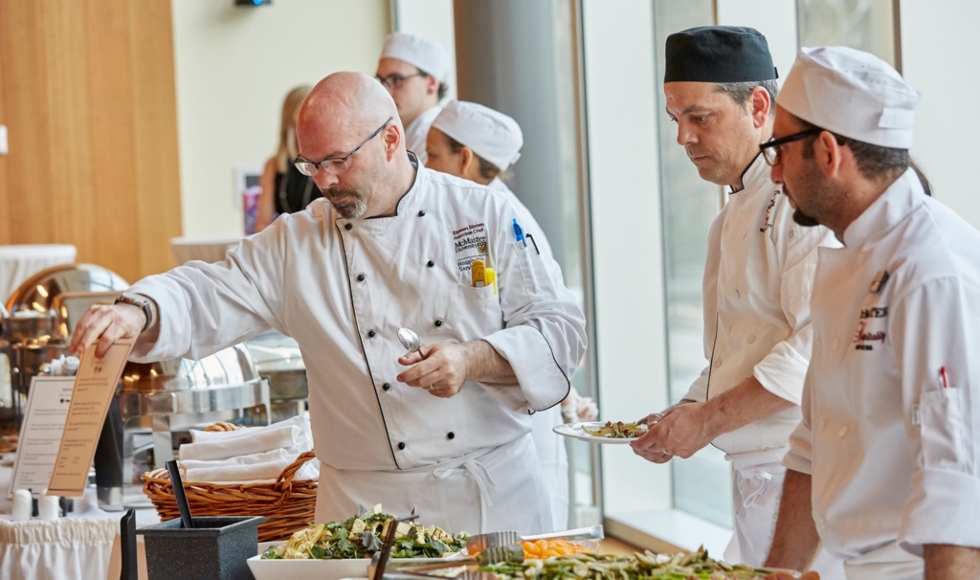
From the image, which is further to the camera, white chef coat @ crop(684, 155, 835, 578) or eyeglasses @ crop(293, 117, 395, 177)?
eyeglasses @ crop(293, 117, 395, 177)

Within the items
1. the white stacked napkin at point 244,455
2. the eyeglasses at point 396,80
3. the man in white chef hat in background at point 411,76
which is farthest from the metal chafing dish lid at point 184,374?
the eyeglasses at point 396,80

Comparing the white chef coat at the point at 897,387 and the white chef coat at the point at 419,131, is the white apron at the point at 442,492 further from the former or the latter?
the white chef coat at the point at 419,131

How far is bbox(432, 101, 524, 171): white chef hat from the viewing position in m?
3.61

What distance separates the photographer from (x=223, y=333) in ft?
8.00

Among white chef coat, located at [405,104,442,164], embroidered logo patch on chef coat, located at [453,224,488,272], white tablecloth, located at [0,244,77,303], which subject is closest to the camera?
A: embroidered logo patch on chef coat, located at [453,224,488,272]

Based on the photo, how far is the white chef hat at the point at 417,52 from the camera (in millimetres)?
4605

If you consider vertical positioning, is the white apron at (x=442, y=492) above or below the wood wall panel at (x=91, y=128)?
below

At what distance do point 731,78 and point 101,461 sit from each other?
166 centimetres

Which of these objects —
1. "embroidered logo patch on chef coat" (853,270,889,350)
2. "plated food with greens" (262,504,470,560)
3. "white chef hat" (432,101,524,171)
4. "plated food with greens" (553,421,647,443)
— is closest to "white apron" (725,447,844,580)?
"plated food with greens" (553,421,647,443)

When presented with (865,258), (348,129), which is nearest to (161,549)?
(348,129)

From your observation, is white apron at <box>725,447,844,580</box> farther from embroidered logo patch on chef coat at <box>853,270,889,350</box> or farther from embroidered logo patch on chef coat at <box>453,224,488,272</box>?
embroidered logo patch on chef coat at <box>853,270,889,350</box>

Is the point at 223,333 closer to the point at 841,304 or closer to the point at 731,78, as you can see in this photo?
the point at 731,78

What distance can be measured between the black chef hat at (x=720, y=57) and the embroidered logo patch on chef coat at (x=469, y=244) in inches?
19.8

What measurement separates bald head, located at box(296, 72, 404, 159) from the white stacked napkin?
670mm
